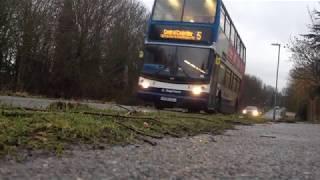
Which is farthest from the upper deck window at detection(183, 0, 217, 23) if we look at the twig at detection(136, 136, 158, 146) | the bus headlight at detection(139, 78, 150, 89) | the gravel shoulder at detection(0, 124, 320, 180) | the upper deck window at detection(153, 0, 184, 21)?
the twig at detection(136, 136, 158, 146)

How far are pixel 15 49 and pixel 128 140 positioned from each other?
31.6 meters

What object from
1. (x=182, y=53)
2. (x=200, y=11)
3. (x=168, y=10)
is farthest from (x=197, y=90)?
(x=168, y=10)

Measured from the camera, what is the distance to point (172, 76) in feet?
67.2

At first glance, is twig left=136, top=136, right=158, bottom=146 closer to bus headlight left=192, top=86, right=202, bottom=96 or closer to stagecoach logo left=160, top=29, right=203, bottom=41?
bus headlight left=192, top=86, right=202, bottom=96

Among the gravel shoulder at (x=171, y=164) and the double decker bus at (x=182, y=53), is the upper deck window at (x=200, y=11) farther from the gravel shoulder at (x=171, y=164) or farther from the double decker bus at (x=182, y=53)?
the gravel shoulder at (x=171, y=164)

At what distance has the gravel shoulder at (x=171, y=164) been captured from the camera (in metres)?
4.84

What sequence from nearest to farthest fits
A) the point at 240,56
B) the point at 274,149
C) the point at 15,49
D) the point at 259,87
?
1. the point at 274,149
2. the point at 240,56
3. the point at 15,49
4. the point at 259,87

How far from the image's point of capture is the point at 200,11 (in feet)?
66.7

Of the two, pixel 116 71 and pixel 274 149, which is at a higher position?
pixel 116 71

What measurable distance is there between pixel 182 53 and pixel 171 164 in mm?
14681

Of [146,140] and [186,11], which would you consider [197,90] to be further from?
[146,140]

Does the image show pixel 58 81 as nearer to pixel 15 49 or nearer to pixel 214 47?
pixel 15 49

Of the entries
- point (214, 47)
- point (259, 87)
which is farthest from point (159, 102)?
point (259, 87)

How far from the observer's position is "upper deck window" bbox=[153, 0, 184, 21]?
20.4 metres
